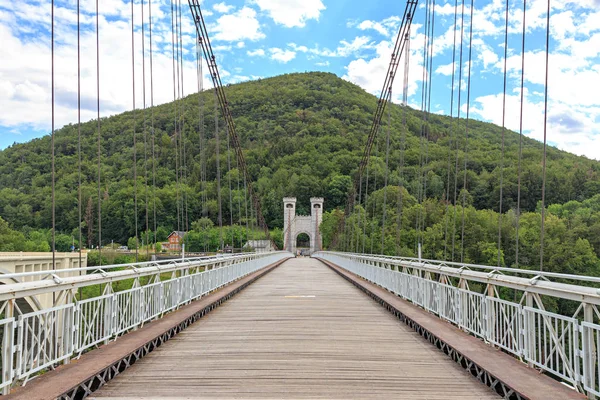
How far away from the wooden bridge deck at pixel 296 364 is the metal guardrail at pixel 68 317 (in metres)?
0.46

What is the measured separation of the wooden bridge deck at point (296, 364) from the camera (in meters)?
4.06

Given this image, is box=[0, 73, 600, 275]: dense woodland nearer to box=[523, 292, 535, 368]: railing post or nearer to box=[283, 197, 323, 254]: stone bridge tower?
box=[283, 197, 323, 254]: stone bridge tower

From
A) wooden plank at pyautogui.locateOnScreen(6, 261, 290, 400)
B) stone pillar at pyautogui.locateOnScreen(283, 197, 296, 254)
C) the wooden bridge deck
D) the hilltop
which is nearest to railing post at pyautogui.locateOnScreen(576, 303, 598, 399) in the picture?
the wooden bridge deck

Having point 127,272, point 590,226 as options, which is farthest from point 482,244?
point 127,272

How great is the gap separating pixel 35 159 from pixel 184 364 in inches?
Answer: 977

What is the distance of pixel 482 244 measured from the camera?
41.6 m

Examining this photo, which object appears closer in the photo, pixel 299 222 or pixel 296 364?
pixel 296 364

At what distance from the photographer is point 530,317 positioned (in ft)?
14.1

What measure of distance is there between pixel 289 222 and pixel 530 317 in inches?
3807

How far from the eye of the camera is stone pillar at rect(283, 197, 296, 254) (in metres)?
99.9

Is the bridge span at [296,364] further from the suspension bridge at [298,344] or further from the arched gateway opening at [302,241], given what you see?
the arched gateway opening at [302,241]

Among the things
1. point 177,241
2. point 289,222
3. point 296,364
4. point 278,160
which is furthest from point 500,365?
point 289,222

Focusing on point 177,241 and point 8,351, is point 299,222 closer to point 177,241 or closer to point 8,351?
point 177,241

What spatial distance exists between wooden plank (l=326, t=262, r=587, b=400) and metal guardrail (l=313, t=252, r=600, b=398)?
76 mm
